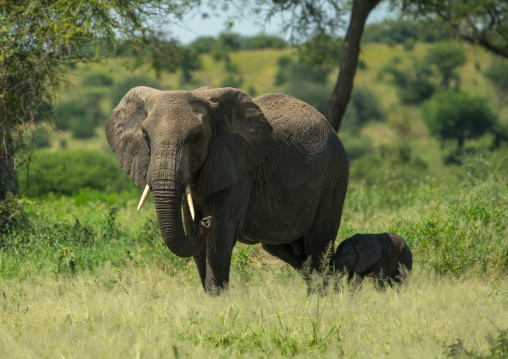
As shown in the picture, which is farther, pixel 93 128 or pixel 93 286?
pixel 93 128

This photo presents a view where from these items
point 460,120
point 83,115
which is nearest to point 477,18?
point 460,120

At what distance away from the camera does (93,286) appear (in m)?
7.18

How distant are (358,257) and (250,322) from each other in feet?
6.44

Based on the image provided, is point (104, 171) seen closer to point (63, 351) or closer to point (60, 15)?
point (60, 15)

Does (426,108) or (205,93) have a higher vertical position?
(205,93)

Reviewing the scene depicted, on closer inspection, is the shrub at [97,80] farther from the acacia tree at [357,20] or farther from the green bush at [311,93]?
the acacia tree at [357,20]

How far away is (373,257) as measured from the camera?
7027 millimetres

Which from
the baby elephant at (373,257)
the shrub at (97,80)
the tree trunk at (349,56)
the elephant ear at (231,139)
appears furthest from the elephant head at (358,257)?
the shrub at (97,80)

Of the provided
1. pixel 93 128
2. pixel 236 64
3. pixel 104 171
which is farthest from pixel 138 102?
pixel 236 64

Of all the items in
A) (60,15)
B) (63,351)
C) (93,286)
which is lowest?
(93,286)

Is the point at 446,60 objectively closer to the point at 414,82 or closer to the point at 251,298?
the point at 414,82

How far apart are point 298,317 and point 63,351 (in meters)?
1.63

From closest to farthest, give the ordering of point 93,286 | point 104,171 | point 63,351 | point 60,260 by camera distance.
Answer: point 63,351 < point 93,286 < point 60,260 < point 104,171

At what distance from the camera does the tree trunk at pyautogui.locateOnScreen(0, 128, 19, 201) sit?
367 inches
